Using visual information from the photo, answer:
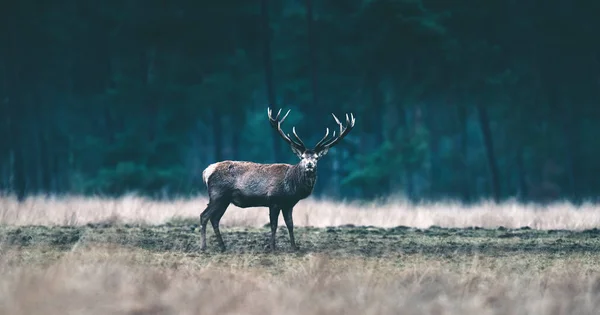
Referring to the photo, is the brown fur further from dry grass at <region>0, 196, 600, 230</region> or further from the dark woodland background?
the dark woodland background

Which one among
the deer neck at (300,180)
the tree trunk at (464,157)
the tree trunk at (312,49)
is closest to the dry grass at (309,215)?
the deer neck at (300,180)

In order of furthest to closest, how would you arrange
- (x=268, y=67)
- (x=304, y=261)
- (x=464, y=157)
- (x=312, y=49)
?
1. (x=464, y=157)
2. (x=312, y=49)
3. (x=268, y=67)
4. (x=304, y=261)

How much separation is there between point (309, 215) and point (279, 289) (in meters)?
14.3

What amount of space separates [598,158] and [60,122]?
2425 centimetres

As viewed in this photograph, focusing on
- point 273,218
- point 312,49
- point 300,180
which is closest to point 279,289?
point 300,180

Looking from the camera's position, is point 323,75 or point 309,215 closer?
point 309,215

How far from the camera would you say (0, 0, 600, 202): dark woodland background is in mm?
39094

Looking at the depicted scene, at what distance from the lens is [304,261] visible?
1425cm

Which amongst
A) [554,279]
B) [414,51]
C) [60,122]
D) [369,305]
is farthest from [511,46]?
[369,305]

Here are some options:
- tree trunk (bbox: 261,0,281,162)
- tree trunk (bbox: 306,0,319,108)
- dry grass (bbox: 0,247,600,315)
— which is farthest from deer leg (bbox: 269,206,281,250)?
tree trunk (bbox: 306,0,319,108)

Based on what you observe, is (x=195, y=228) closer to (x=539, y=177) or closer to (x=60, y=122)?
(x=539, y=177)

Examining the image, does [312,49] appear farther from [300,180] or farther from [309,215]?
[300,180]

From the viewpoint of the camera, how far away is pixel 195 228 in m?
21.2

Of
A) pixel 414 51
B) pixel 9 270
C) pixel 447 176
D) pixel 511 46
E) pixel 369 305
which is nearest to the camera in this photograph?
A: pixel 369 305
